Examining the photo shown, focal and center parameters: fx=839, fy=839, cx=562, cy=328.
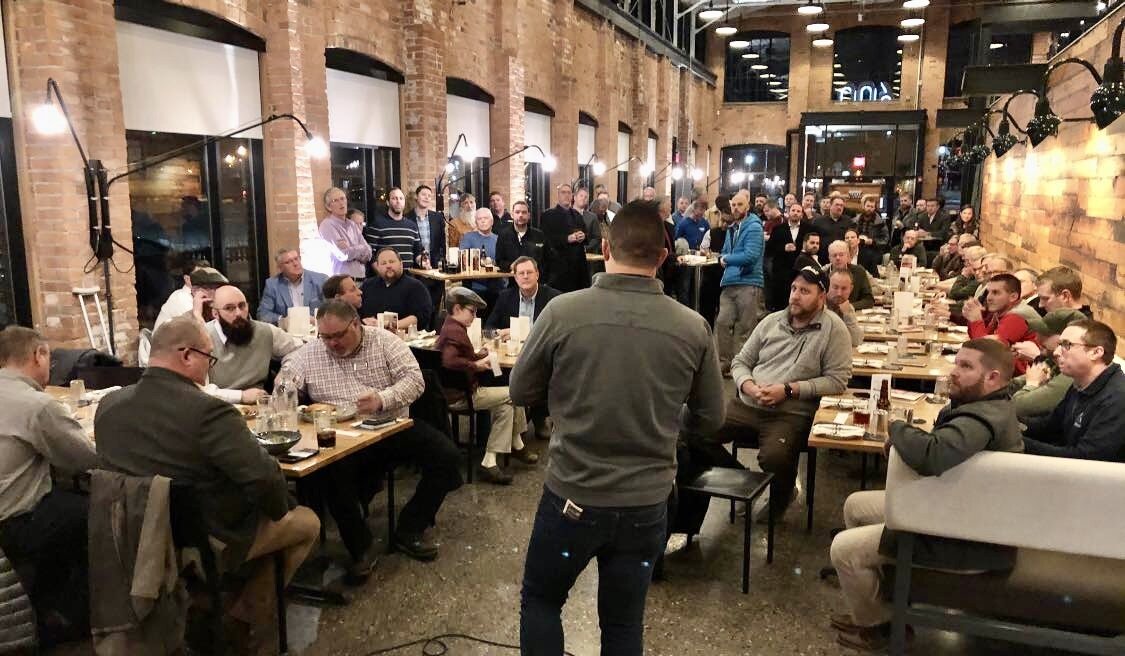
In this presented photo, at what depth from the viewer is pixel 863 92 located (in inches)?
890

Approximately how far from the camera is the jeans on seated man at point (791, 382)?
4.56 meters

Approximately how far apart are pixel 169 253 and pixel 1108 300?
7.21 meters

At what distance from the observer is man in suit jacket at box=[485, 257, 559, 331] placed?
6152 mm

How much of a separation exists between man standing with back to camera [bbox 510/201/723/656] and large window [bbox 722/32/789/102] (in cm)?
2243

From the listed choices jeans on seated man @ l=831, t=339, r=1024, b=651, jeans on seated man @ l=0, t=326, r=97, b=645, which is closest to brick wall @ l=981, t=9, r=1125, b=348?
jeans on seated man @ l=831, t=339, r=1024, b=651

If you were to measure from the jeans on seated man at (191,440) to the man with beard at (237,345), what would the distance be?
5.37 ft

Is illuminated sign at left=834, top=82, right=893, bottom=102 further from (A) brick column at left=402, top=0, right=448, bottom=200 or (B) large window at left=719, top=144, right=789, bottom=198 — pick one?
(A) brick column at left=402, top=0, right=448, bottom=200

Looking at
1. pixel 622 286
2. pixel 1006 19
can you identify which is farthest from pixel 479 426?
pixel 1006 19

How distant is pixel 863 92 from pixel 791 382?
20344 millimetres

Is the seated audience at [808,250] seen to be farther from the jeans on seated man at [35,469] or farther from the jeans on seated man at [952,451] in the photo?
the jeans on seated man at [35,469]

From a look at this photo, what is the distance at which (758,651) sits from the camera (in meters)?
3.46

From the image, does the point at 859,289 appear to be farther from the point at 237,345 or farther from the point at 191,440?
the point at 191,440

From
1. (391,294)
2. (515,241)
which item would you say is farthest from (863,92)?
(391,294)

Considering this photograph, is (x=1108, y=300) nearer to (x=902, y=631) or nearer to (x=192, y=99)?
(x=902, y=631)
